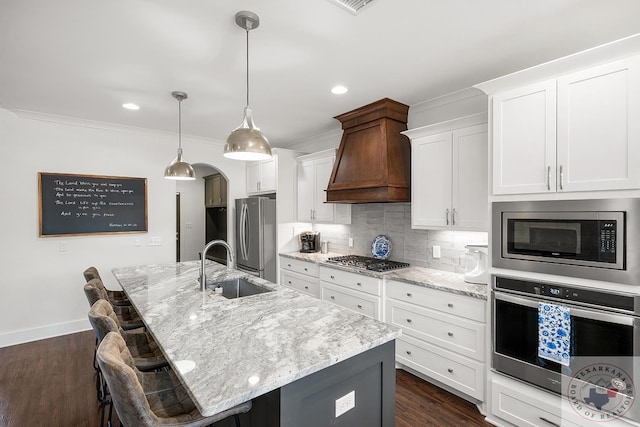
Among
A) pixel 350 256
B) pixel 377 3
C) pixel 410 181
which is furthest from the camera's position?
pixel 350 256

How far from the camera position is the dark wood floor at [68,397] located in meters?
2.23

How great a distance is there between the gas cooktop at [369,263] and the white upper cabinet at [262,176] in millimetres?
1586

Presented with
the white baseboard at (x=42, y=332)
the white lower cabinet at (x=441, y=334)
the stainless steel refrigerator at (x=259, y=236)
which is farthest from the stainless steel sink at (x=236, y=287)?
the white baseboard at (x=42, y=332)

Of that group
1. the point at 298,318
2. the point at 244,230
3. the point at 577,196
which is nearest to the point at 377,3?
the point at 577,196

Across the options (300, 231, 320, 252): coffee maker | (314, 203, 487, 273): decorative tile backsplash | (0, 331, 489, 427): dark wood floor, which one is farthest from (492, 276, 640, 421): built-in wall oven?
(300, 231, 320, 252): coffee maker

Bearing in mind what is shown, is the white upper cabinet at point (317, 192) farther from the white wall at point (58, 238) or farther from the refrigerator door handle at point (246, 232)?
the white wall at point (58, 238)

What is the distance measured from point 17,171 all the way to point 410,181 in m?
4.50

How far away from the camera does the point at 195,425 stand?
120 centimetres

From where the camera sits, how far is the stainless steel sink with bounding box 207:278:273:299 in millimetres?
2600

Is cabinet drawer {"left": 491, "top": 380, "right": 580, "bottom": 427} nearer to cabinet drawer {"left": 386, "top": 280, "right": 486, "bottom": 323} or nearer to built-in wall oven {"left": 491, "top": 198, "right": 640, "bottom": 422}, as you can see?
built-in wall oven {"left": 491, "top": 198, "right": 640, "bottom": 422}

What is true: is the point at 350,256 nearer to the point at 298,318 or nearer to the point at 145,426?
the point at 298,318

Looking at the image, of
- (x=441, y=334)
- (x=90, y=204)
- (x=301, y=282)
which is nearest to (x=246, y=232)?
(x=301, y=282)

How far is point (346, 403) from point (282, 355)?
398 mm

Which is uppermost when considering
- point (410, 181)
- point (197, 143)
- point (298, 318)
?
point (197, 143)
